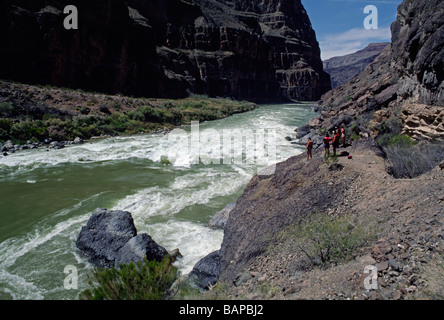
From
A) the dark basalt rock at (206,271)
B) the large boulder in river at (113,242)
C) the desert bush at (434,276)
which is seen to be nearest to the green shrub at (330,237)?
the desert bush at (434,276)

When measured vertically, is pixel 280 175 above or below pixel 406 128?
below

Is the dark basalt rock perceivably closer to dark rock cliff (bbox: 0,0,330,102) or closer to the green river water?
the green river water

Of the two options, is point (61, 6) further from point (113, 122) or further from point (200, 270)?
point (200, 270)

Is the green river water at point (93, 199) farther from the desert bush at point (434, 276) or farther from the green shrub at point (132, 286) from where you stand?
the desert bush at point (434, 276)

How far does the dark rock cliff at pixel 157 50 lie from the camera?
123ft

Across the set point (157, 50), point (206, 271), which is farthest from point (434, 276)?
point (157, 50)

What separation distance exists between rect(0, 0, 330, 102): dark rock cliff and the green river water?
2708 centimetres

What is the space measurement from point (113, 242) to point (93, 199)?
16.5 feet

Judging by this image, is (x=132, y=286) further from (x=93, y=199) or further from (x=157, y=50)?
(x=157, y=50)

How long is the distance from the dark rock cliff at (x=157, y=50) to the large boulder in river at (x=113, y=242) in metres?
39.4

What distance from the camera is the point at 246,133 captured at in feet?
85.8

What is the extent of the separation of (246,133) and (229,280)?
21665 millimetres

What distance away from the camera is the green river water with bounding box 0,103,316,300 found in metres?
6.91
